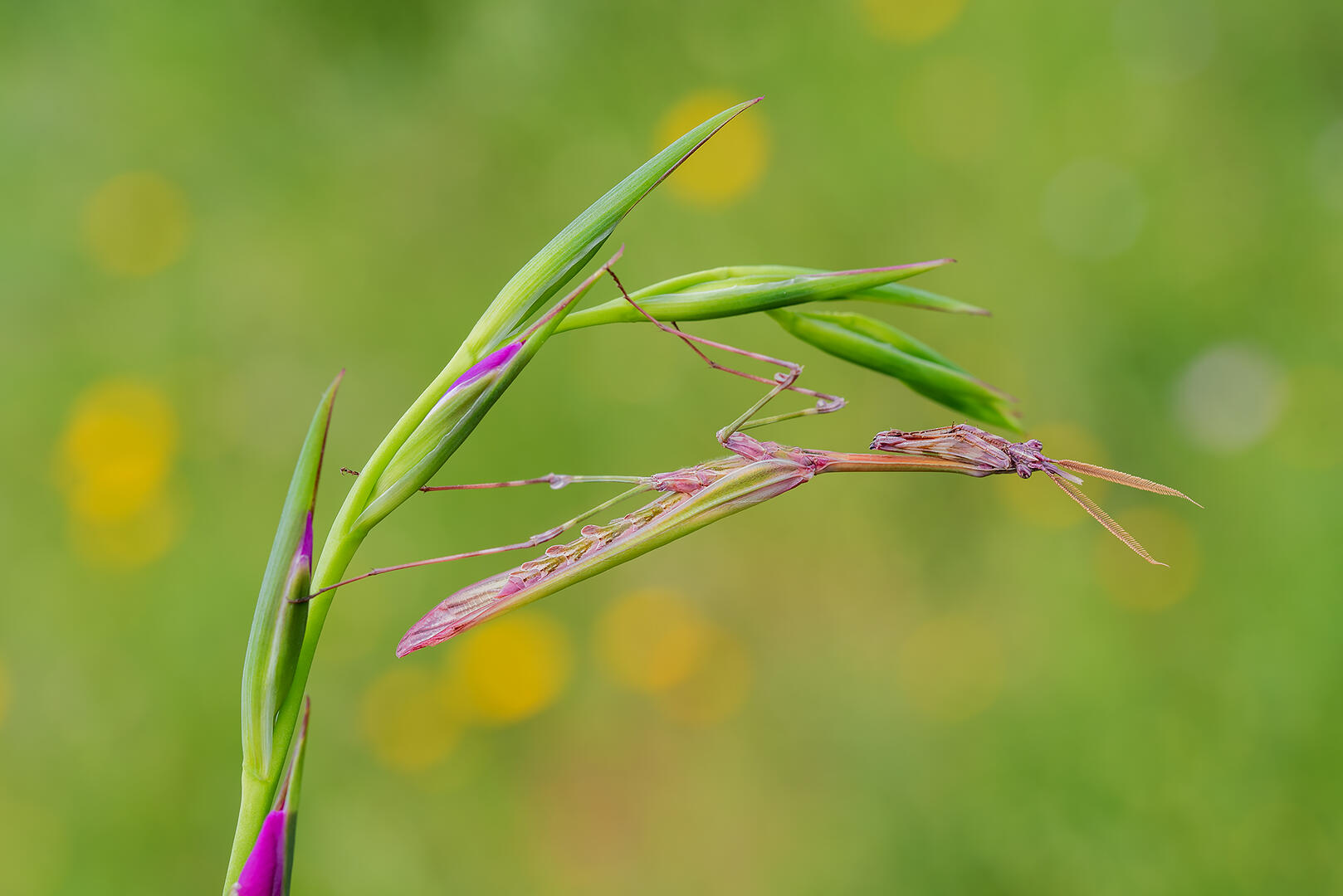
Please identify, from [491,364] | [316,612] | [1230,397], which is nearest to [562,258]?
[491,364]

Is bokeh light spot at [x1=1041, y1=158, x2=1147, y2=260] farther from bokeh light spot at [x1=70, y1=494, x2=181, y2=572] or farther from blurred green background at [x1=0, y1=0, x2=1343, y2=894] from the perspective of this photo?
bokeh light spot at [x1=70, y1=494, x2=181, y2=572]

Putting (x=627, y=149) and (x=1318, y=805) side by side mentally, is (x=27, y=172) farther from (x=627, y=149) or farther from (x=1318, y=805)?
(x=1318, y=805)

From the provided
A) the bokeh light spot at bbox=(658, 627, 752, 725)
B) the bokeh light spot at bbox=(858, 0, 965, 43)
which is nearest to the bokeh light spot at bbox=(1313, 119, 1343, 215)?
the bokeh light spot at bbox=(858, 0, 965, 43)

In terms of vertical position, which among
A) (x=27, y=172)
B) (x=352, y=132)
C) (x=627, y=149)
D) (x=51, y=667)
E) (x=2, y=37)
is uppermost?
(x=2, y=37)

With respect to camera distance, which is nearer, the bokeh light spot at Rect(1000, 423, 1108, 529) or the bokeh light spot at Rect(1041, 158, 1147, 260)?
the bokeh light spot at Rect(1000, 423, 1108, 529)

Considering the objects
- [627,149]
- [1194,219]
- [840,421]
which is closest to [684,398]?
[840,421]

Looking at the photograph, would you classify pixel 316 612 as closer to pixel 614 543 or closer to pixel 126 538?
pixel 614 543
